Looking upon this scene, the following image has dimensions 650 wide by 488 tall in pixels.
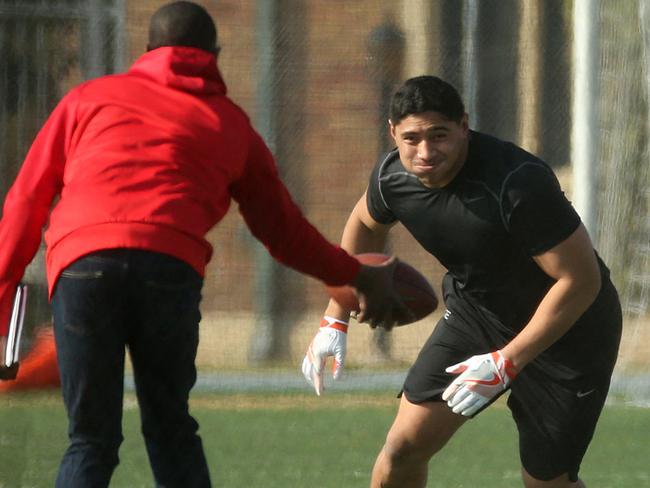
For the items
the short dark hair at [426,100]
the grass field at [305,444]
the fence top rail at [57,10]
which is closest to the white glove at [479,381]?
the short dark hair at [426,100]

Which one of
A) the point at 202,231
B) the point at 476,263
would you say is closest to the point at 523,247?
the point at 476,263

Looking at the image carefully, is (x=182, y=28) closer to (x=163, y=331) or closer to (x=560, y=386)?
(x=163, y=331)

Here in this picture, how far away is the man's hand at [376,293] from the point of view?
412 cm

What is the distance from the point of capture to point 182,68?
3.78 meters

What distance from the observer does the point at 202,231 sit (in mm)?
3758

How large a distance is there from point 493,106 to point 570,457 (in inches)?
167

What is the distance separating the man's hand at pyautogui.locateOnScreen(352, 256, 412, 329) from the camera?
4117 mm

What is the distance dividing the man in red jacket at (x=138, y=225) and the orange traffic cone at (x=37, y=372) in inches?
121

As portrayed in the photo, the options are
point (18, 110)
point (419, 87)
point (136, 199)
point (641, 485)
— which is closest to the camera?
point (136, 199)

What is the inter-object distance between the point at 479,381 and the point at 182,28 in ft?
4.47

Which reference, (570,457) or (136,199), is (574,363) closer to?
(570,457)

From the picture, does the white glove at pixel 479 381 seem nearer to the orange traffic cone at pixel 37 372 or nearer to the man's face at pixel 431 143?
the man's face at pixel 431 143

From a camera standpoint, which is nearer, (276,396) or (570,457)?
(570,457)

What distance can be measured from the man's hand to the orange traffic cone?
9.74 ft
